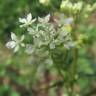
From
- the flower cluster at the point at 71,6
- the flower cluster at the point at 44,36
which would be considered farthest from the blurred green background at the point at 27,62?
the flower cluster at the point at 44,36

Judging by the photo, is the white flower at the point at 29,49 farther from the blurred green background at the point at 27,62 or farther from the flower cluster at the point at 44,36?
the blurred green background at the point at 27,62

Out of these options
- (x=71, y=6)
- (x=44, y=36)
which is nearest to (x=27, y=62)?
(x=71, y=6)

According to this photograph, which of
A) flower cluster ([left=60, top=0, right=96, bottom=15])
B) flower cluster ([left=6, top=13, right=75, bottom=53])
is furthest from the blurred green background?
flower cluster ([left=6, top=13, right=75, bottom=53])

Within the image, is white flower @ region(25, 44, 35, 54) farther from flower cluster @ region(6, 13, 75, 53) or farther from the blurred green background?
the blurred green background

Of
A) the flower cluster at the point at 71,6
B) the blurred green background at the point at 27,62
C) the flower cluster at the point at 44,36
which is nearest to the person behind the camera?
the flower cluster at the point at 44,36

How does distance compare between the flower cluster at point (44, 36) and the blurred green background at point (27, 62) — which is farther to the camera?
the blurred green background at point (27, 62)

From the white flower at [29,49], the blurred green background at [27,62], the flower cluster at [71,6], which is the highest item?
the blurred green background at [27,62]

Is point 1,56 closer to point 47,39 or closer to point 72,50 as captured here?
point 72,50

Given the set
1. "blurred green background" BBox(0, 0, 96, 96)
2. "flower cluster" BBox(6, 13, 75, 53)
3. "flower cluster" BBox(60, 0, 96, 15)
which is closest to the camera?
"flower cluster" BBox(6, 13, 75, 53)

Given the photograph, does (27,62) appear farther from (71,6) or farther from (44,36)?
(44,36)
